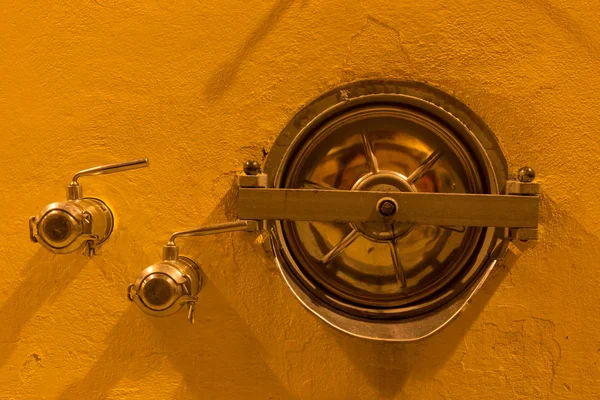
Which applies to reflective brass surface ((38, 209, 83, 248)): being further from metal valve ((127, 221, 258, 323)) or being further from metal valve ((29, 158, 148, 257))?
metal valve ((127, 221, 258, 323))

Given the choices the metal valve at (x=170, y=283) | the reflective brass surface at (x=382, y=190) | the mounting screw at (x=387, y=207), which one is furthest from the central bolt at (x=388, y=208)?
the metal valve at (x=170, y=283)

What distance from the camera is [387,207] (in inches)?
45.8

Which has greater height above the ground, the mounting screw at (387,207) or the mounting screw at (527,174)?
the mounting screw at (527,174)

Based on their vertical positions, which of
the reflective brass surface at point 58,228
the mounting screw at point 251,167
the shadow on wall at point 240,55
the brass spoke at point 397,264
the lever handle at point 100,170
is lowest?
the brass spoke at point 397,264

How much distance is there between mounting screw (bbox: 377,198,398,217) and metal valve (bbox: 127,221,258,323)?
0.96 feet

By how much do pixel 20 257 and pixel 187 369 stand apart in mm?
532

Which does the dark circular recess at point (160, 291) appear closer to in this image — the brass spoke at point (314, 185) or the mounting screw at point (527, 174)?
the brass spoke at point (314, 185)

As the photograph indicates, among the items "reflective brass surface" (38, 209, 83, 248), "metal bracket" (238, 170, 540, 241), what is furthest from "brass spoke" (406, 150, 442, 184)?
"reflective brass surface" (38, 209, 83, 248)

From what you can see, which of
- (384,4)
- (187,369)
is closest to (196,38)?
(384,4)

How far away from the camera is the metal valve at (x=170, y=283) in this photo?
117 centimetres

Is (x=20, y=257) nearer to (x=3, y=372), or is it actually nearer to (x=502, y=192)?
(x=3, y=372)

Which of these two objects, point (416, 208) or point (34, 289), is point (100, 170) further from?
point (416, 208)

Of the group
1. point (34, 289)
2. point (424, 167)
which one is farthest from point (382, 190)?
point (34, 289)

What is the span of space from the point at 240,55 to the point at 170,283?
586 millimetres
